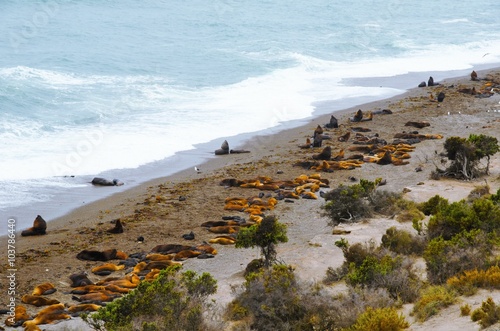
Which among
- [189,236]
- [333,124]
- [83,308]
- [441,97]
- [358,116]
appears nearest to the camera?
[83,308]

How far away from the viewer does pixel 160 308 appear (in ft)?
30.0

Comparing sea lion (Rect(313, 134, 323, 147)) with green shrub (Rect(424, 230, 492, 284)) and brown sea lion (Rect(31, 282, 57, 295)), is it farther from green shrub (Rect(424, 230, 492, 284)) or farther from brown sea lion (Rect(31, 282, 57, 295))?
brown sea lion (Rect(31, 282, 57, 295))

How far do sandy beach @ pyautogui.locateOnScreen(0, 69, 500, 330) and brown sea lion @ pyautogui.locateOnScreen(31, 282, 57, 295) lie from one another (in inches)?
5.1

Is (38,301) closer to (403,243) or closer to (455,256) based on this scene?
(403,243)

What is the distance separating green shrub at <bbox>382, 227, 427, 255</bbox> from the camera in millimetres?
11891

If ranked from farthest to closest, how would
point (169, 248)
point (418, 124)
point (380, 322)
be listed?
point (418, 124)
point (169, 248)
point (380, 322)

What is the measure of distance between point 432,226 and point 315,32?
45.4 m

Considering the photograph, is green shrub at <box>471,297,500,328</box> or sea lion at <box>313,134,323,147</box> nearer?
green shrub at <box>471,297,500,328</box>

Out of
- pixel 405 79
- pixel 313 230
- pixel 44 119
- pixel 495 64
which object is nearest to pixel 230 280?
pixel 313 230

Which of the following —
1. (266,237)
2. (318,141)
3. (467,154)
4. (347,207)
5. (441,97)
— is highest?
(441,97)

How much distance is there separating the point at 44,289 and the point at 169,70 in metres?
28.0

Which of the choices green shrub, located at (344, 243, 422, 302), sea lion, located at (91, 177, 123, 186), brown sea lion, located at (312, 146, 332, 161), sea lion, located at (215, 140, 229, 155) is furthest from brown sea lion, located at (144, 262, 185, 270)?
sea lion, located at (215, 140, 229, 155)

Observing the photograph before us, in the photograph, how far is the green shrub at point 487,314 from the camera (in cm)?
772

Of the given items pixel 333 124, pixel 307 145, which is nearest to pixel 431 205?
pixel 307 145
